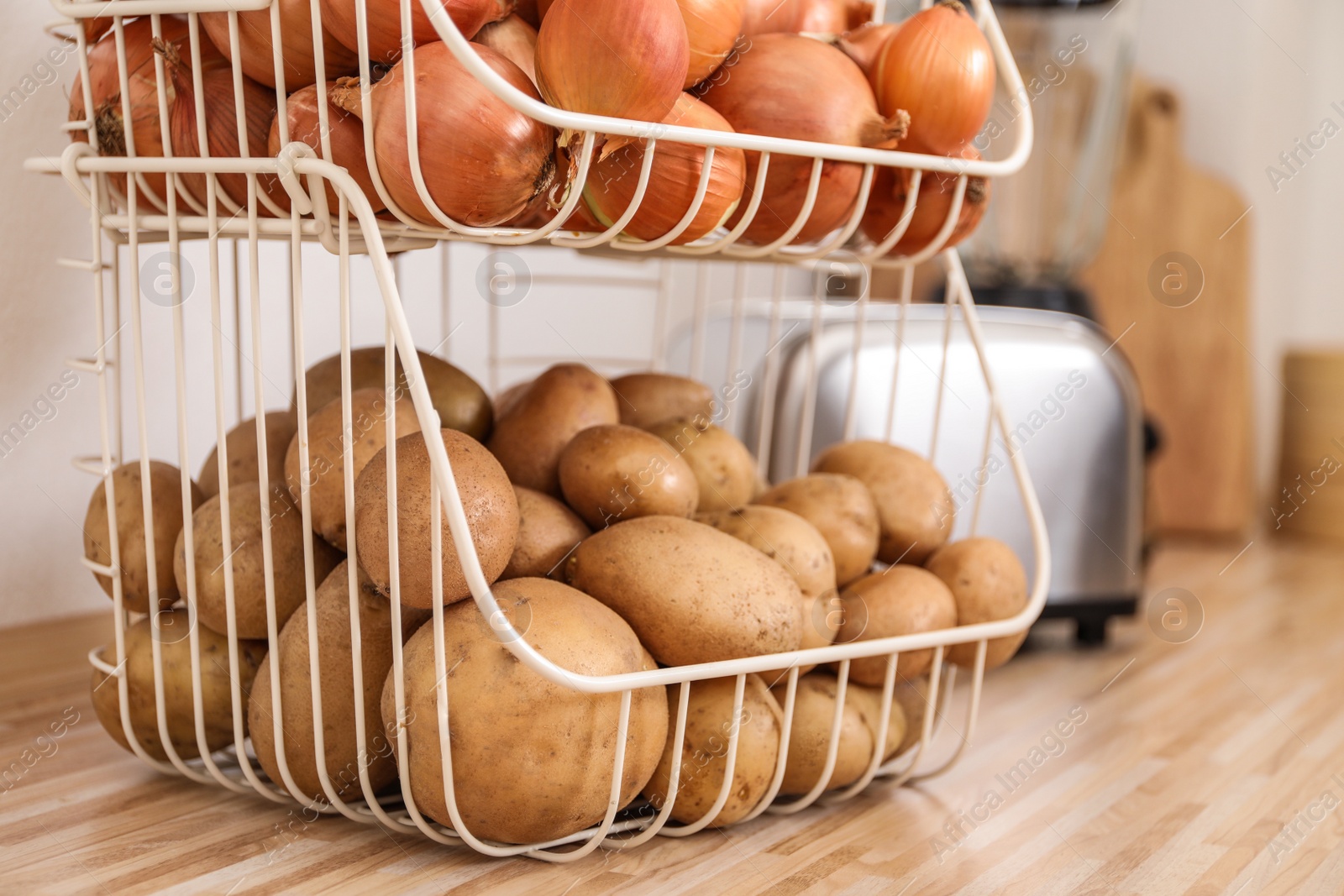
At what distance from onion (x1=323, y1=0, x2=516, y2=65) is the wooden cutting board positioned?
5.01 feet

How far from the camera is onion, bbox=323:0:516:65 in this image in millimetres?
519

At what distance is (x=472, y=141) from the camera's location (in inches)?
19.4

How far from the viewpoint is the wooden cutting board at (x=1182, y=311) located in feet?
6.01

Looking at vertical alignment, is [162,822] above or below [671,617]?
below

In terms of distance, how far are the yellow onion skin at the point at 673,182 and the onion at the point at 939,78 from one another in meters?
0.11

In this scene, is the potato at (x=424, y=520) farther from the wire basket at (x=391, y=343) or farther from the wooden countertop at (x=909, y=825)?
the wooden countertop at (x=909, y=825)

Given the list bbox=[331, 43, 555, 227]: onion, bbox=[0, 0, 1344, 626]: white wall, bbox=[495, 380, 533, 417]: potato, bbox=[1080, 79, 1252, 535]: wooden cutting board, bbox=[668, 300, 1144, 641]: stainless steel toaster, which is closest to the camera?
bbox=[331, 43, 555, 227]: onion

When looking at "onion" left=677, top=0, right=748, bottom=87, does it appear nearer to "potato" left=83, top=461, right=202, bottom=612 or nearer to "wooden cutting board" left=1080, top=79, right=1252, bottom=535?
"potato" left=83, top=461, right=202, bottom=612

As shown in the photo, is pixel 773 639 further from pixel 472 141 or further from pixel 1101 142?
pixel 1101 142

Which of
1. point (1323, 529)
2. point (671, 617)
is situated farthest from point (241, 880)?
point (1323, 529)

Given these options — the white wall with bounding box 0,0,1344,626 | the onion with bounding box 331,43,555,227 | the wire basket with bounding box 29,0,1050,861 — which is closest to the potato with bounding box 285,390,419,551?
the wire basket with bounding box 29,0,1050,861

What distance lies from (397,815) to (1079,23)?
1.29 m

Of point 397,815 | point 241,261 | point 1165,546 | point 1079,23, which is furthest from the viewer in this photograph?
point 1165,546

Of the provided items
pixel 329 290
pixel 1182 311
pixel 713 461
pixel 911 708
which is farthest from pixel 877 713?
pixel 1182 311
